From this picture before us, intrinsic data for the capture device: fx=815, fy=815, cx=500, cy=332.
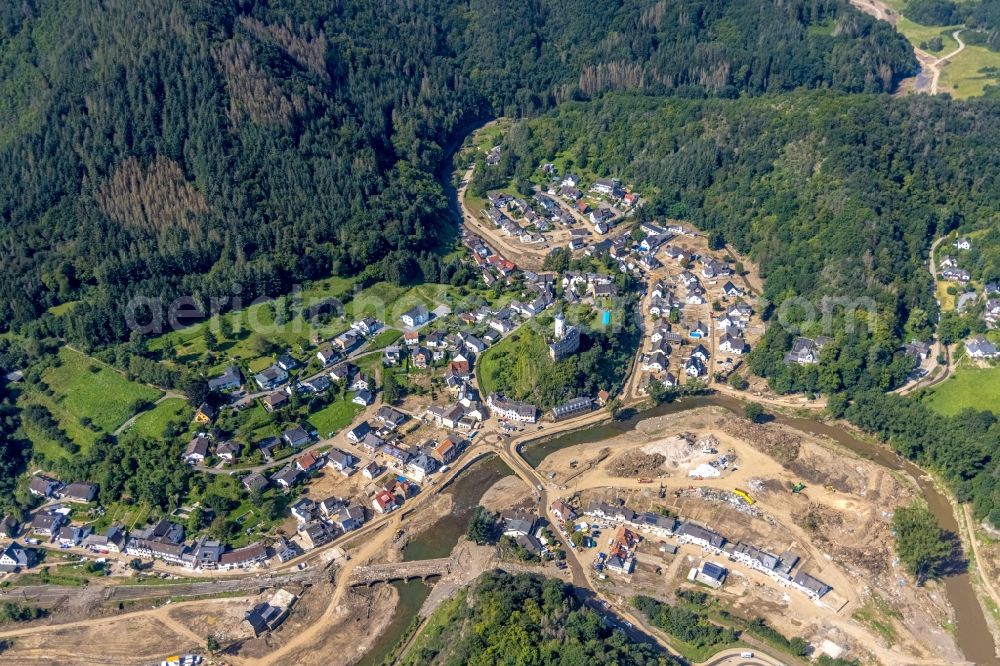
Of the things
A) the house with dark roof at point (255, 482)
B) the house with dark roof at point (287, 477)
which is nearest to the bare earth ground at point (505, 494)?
the house with dark roof at point (287, 477)

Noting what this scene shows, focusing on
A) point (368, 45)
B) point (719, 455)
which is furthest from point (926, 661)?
point (368, 45)

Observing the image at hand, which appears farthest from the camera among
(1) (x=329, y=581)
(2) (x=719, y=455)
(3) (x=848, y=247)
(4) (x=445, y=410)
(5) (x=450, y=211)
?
(5) (x=450, y=211)

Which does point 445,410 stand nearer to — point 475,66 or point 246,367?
point 246,367

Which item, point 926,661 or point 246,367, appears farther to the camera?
point 246,367

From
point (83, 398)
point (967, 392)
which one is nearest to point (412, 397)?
point (83, 398)

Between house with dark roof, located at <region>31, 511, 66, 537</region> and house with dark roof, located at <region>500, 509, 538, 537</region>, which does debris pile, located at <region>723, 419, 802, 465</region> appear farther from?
house with dark roof, located at <region>31, 511, 66, 537</region>

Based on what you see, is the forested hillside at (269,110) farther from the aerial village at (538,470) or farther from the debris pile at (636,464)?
the debris pile at (636,464)

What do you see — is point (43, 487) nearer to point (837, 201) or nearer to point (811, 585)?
point (811, 585)
